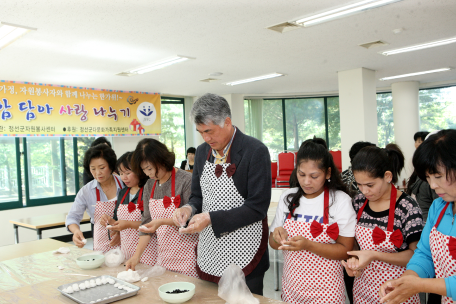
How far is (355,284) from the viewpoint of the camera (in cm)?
185

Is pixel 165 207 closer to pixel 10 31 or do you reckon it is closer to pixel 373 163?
pixel 373 163

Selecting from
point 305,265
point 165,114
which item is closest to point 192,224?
point 305,265

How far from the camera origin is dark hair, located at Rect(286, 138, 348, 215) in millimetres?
1801

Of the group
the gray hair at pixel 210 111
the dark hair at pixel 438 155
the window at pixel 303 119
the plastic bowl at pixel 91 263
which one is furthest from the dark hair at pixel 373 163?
the window at pixel 303 119

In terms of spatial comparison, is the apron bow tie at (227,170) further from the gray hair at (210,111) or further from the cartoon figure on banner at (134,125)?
the cartoon figure on banner at (134,125)

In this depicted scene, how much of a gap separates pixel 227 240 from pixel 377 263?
765 mm

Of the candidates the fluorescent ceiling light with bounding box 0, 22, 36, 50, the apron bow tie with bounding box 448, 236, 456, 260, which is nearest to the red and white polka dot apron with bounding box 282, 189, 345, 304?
the apron bow tie with bounding box 448, 236, 456, 260

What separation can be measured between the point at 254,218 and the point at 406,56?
5506 millimetres

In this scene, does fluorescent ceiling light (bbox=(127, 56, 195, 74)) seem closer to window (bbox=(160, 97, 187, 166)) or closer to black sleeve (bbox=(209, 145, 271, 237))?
window (bbox=(160, 97, 187, 166))

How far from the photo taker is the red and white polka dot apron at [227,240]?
1729 millimetres

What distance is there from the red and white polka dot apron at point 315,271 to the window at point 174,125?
7.20m

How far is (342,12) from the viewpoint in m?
3.69

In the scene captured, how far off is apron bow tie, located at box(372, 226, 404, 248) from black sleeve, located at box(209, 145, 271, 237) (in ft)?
1.77

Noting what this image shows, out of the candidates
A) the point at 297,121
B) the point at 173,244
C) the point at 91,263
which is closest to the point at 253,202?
the point at 173,244
